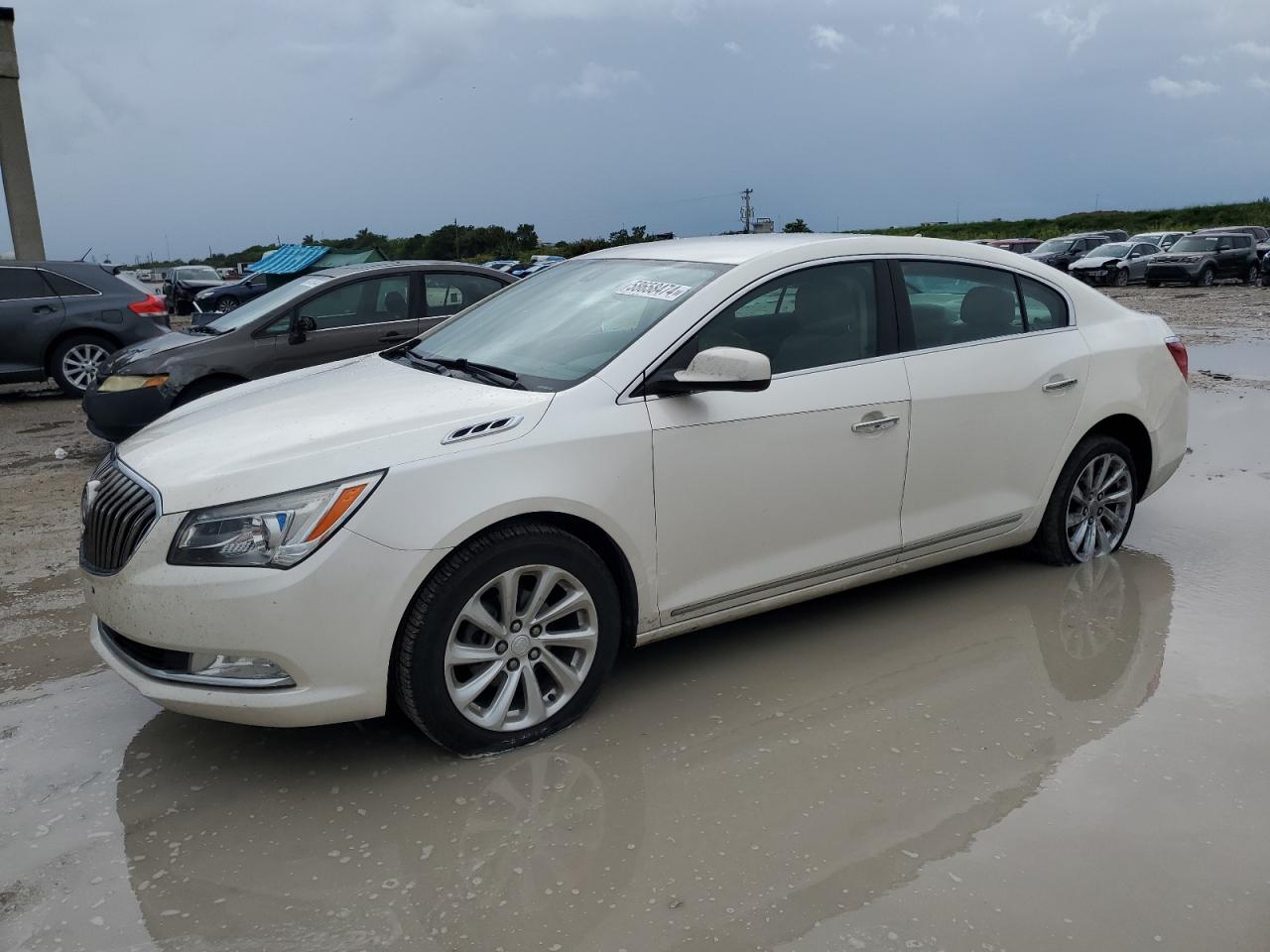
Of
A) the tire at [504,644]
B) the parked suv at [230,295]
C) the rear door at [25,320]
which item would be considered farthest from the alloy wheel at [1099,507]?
the parked suv at [230,295]

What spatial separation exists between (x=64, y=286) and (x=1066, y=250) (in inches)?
1229

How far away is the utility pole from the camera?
65.8ft

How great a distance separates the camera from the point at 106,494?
11.6 feet

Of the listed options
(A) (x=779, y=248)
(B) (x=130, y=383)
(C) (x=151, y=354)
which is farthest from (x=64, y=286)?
(A) (x=779, y=248)

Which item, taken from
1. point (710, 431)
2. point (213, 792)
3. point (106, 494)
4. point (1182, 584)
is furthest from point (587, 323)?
point (1182, 584)

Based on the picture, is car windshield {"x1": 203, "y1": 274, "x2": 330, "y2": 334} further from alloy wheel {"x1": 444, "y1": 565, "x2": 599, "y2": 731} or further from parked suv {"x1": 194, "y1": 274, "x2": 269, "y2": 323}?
parked suv {"x1": 194, "y1": 274, "x2": 269, "y2": 323}

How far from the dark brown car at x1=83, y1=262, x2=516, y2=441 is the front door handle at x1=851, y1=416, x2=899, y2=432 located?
5.05m

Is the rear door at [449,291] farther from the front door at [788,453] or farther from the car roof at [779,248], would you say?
the front door at [788,453]

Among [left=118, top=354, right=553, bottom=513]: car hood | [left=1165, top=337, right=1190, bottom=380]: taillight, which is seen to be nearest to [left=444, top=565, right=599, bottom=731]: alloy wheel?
[left=118, top=354, right=553, bottom=513]: car hood

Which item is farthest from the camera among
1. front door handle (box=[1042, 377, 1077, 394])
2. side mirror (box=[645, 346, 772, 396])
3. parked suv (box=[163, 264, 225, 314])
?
parked suv (box=[163, 264, 225, 314])

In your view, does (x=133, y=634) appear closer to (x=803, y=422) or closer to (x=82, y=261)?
(x=803, y=422)

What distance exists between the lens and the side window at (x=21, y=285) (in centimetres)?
1130

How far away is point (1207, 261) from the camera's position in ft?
94.0

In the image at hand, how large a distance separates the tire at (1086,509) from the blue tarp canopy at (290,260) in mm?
20753
